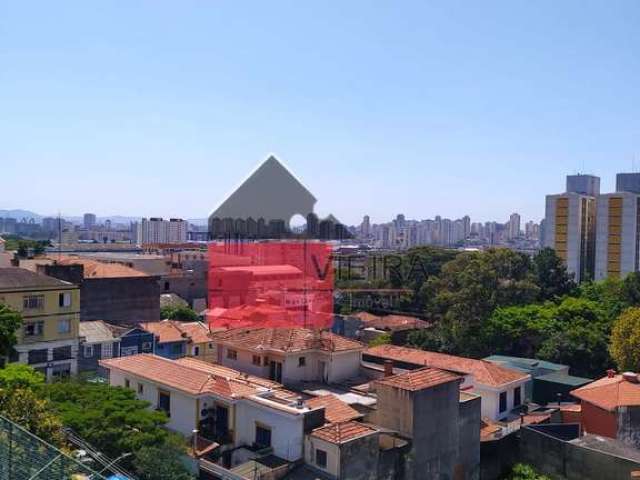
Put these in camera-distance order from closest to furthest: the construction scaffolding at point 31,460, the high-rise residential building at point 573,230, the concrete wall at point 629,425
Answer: the construction scaffolding at point 31,460
the concrete wall at point 629,425
the high-rise residential building at point 573,230

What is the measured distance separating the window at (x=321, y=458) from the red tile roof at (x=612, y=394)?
6961 mm

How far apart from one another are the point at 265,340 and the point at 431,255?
24.9 m

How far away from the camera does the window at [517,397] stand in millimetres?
15328

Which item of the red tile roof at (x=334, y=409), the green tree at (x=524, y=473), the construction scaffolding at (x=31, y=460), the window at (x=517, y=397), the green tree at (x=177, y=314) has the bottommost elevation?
the green tree at (x=524, y=473)

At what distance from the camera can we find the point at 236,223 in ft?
79.0

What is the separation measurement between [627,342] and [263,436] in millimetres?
11857

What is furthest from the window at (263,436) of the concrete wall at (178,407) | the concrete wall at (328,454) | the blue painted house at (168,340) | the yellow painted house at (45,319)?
the blue painted house at (168,340)

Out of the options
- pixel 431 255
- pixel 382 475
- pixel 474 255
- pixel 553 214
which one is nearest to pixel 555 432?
pixel 382 475

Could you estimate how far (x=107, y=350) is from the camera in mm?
18016

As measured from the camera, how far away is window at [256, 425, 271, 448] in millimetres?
10406

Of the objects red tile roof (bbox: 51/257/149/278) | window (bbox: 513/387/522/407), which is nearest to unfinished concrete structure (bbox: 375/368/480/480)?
window (bbox: 513/387/522/407)

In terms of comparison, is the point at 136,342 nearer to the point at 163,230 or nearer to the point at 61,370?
the point at 61,370

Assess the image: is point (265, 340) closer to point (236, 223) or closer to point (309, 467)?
point (309, 467)

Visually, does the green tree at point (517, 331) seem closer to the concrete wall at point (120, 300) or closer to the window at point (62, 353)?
the concrete wall at point (120, 300)
